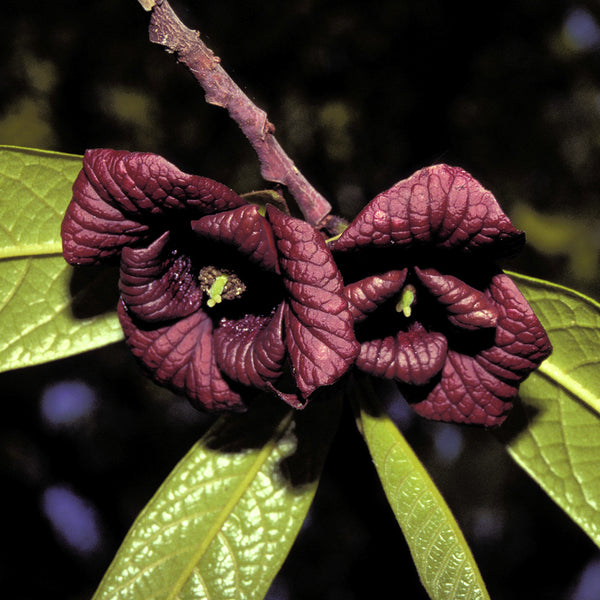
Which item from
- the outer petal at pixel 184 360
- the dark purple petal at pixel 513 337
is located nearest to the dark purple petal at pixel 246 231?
the outer petal at pixel 184 360

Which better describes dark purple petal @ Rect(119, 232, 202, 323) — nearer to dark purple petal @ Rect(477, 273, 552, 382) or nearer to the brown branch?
the brown branch

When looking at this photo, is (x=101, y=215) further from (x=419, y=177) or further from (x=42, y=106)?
(x=42, y=106)

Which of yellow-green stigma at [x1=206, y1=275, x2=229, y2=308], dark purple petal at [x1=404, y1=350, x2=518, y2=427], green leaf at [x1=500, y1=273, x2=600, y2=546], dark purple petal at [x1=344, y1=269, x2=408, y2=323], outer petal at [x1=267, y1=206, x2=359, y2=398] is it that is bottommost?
green leaf at [x1=500, y1=273, x2=600, y2=546]

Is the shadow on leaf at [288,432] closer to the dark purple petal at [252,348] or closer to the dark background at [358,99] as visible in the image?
the dark purple petal at [252,348]

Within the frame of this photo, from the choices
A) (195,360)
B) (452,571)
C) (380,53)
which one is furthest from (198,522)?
(380,53)

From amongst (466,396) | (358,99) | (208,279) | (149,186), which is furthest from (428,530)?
(358,99)

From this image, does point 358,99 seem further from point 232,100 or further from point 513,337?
point 513,337

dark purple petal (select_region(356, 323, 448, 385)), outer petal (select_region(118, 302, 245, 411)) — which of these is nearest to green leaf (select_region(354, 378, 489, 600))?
dark purple petal (select_region(356, 323, 448, 385))
